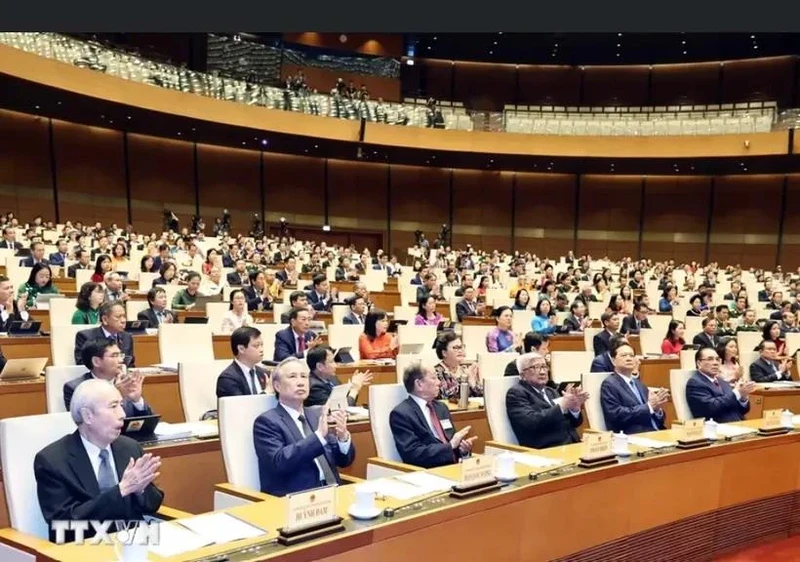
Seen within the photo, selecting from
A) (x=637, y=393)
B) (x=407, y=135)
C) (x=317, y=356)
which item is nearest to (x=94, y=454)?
(x=317, y=356)

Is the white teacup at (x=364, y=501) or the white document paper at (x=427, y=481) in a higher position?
the white teacup at (x=364, y=501)

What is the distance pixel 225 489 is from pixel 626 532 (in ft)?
5.79

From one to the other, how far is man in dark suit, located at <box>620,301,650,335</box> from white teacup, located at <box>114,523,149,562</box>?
689 cm

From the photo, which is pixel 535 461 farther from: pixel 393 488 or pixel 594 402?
pixel 594 402

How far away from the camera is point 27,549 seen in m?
2.15

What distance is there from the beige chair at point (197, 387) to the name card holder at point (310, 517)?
1.81m

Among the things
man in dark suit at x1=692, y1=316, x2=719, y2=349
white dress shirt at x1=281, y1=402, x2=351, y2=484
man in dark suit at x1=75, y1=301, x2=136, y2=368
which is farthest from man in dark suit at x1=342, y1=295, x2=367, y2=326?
white dress shirt at x1=281, y1=402, x2=351, y2=484

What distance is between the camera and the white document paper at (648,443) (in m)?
3.64

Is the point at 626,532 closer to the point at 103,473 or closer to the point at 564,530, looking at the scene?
the point at 564,530

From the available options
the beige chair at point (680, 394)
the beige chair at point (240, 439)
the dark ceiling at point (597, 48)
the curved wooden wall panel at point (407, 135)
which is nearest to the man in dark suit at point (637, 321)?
the beige chair at point (680, 394)

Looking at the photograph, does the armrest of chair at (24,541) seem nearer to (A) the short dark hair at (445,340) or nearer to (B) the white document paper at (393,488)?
(B) the white document paper at (393,488)

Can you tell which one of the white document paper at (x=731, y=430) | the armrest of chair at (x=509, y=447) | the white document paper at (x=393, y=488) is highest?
the white document paper at (x=393, y=488)

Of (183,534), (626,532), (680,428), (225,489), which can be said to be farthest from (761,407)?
(183,534)

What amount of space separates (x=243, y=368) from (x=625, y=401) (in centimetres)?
212
